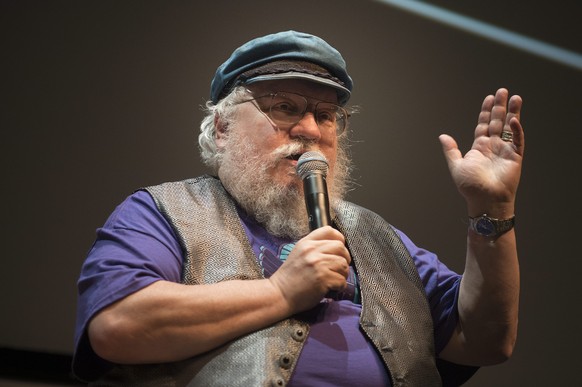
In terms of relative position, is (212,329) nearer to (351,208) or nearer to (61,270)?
(351,208)

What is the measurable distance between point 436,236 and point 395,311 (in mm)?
944

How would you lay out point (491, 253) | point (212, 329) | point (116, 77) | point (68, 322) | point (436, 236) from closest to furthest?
point (212, 329)
point (491, 253)
point (68, 322)
point (116, 77)
point (436, 236)

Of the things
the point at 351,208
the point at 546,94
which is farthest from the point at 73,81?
the point at 546,94

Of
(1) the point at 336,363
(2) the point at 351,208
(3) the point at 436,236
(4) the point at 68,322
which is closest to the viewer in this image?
(1) the point at 336,363

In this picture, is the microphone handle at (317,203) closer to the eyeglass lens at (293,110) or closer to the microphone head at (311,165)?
the microphone head at (311,165)

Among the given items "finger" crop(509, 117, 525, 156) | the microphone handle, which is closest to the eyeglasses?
A: the microphone handle

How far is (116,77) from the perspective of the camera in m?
2.52

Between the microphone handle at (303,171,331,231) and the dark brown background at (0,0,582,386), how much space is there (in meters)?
0.97

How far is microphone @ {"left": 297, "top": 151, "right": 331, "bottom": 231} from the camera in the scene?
1.64 metres

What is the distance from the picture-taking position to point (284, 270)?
1.58 metres

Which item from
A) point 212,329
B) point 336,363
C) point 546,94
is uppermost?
point 546,94

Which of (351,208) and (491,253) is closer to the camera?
(491,253)

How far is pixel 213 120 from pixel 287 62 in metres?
0.34

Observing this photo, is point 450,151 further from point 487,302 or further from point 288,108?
point 288,108
